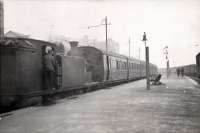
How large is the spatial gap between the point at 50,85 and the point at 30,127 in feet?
14.4

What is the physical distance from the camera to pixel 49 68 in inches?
404

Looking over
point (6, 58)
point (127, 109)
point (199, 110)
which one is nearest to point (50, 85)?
point (6, 58)

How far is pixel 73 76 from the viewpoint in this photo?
→ 44.0 feet

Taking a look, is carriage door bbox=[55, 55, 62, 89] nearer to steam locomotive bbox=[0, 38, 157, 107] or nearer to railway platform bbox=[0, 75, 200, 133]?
steam locomotive bbox=[0, 38, 157, 107]

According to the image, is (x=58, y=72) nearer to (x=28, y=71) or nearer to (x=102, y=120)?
(x=28, y=71)

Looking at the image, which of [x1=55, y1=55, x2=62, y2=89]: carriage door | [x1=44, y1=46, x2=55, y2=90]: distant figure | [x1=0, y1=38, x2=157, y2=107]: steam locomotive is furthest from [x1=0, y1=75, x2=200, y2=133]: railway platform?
[x1=55, y1=55, x2=62, y2=89]: carriage door

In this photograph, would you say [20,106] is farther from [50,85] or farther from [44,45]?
[44,45]

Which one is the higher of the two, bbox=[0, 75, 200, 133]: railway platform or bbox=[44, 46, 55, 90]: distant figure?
bbox=[44, 46, 55, 90]: distant figure

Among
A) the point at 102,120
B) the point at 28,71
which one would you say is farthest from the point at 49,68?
the point at 102,120

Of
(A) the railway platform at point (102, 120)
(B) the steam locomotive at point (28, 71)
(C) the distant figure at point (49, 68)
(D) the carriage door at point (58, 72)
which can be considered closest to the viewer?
(A) the railway platform at point (102, 120)

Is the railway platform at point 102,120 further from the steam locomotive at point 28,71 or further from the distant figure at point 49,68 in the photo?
the distant figure at point 49,68

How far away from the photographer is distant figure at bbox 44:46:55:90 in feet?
33.6

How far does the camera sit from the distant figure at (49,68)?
10.2 metres

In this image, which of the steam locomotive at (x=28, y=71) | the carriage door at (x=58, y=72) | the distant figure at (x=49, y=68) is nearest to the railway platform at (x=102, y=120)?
the steam locomotive at (x=28, y=71)
